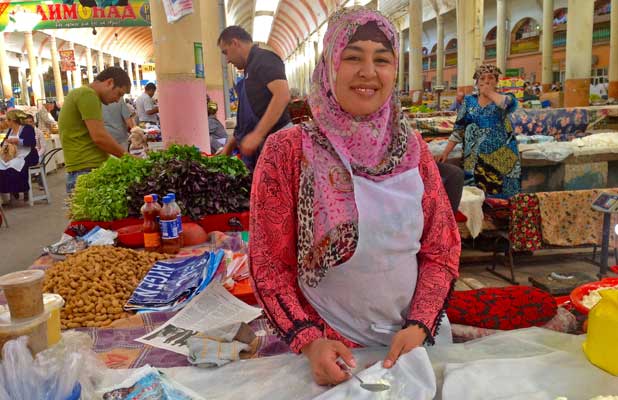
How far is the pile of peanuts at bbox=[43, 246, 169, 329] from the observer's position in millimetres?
2004

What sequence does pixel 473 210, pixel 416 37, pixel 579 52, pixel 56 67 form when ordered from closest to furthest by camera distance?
pixel 473 210
pixel 579 52
pixel 416 37
pixel 56 67

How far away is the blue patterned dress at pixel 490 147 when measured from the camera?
5000 millimetres

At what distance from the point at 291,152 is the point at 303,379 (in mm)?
→ 630

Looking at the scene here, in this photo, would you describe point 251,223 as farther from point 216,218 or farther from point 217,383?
point 216,218

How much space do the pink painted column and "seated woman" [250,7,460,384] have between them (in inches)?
163

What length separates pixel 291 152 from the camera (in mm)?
1455

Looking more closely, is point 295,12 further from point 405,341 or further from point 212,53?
point 405,341

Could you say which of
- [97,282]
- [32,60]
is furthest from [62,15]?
[97,282]

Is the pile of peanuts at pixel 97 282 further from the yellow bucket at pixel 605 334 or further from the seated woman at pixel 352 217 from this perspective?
the yellow bucket at pixel 605 334

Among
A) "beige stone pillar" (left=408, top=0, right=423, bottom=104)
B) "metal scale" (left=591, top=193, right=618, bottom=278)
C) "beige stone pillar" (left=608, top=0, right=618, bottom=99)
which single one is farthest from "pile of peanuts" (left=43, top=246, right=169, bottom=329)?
"beige stone pillar" (left=608, top=0, right=618, bottom=99)

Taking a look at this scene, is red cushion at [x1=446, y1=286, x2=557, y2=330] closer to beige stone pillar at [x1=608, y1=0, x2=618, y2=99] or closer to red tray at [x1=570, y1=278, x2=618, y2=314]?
red tray at [x1=570, y1=278, x2=618, y2=314]

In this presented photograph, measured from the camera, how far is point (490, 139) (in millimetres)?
5055

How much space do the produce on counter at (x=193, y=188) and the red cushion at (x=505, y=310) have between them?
1.88m

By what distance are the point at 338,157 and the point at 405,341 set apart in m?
0.54
